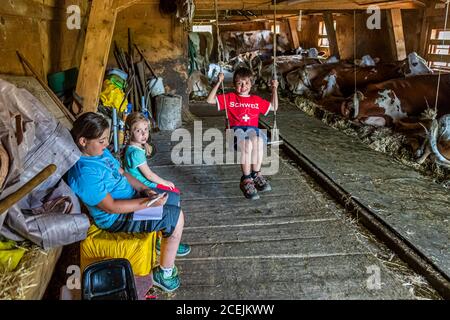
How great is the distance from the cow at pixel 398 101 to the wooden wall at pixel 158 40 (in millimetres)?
3249

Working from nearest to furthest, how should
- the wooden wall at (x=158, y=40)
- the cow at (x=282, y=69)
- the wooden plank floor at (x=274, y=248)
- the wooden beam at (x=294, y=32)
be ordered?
the wooden plank floor at (x=274, y=248), the wooden wall at (x=158, y=40), the cow at (x=282, y=69), the wooden beam at (x=294, y=32)

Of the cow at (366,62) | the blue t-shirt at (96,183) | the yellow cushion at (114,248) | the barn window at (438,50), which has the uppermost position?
the barn window at (438,50)

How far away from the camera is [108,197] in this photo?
2.04 m

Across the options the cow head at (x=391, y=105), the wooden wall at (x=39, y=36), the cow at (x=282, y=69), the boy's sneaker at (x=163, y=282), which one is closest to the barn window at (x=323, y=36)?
the cow at (x=282, y=69)

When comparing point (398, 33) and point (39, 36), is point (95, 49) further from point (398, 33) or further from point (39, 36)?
point (398, 33)

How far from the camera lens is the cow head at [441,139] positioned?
13.7 ft

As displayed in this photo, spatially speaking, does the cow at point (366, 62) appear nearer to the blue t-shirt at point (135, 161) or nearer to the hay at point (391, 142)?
the hay at point (391, 142)

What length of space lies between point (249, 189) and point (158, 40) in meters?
4.08

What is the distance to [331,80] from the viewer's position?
8.05 meters

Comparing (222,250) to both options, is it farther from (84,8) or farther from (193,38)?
(193,38)

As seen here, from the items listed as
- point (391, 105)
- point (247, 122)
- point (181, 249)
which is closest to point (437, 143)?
point (391, 105)

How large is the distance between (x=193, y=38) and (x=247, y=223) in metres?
9.69

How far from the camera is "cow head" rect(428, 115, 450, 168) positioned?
4.18m
